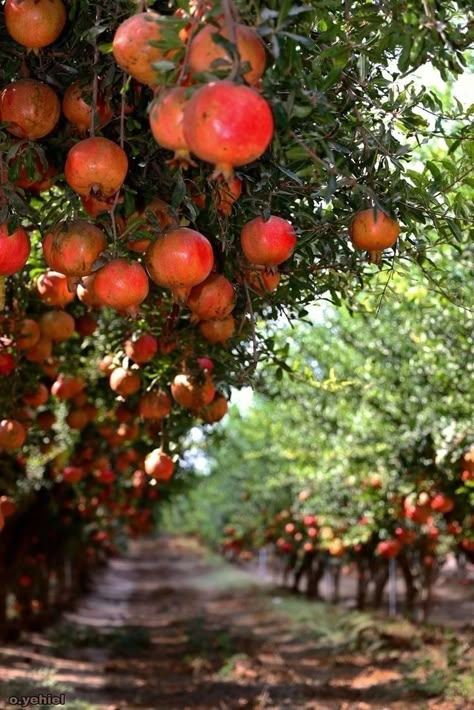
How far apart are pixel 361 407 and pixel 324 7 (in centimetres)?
677

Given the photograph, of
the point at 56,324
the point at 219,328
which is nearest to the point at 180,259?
the point at 219,328

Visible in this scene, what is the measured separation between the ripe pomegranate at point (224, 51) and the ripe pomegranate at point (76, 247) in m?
0.78

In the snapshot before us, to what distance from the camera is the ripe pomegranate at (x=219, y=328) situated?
10.3 ft

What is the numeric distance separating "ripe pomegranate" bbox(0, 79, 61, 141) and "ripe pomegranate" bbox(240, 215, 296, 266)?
706 millimetres

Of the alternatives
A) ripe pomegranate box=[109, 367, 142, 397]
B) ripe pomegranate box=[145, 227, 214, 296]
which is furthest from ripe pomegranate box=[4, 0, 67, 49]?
ripe pomegranate box=[109, 367, 142, 397]

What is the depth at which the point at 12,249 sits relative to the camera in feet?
7.77

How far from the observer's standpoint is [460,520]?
9914 millimetres

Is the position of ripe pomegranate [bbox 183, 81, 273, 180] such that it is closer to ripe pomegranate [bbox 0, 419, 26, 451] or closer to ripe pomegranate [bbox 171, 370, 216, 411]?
ripe pomegranate [bbox 171, 370, 216, 411]

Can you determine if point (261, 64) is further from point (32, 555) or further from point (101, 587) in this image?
point (101, 587)

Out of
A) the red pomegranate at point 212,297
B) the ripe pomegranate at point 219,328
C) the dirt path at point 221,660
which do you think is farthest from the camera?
the dirt path at point 221,660

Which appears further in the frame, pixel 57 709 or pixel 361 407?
pixel 361 407

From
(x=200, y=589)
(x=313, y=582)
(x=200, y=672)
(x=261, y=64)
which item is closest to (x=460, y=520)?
(x=200, y=672)

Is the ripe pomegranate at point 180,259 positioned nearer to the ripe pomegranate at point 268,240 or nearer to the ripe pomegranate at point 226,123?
the ripe pomegranate at point 268,240

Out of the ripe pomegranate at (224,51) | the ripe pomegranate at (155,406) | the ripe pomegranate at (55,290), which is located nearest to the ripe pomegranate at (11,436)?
the ripe pomegranate at (155,406)
